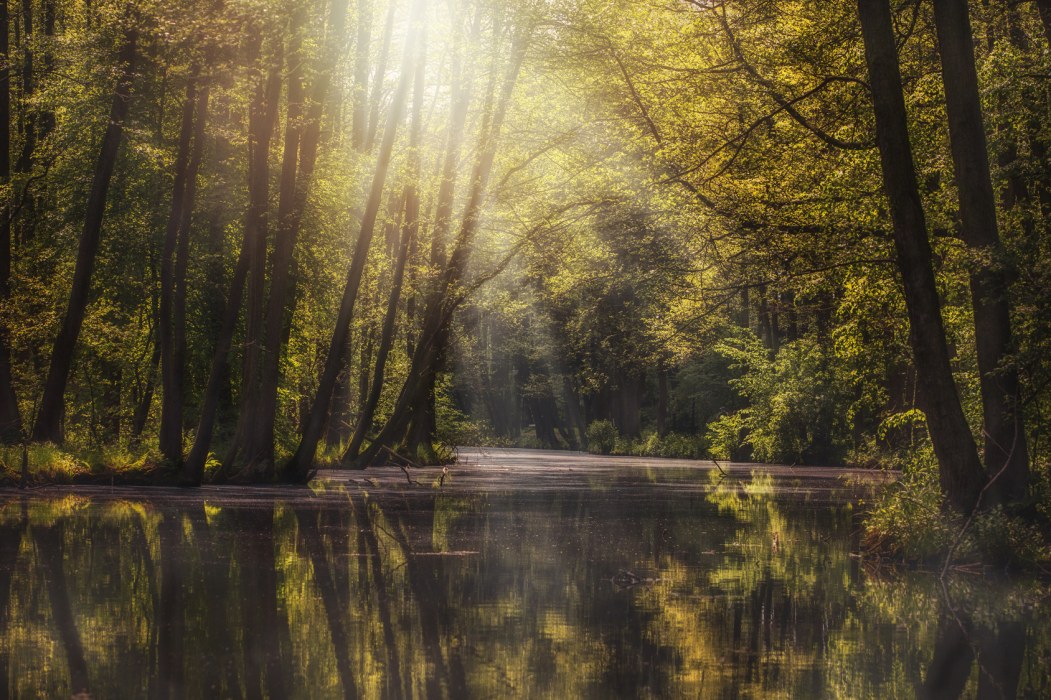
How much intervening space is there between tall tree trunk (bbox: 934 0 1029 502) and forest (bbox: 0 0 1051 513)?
1.5 inches

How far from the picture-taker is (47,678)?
24.4 ft

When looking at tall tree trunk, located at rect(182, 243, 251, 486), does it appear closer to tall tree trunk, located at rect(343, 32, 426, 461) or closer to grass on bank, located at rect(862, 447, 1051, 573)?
tall tree trunk, located at rect(343, 32, 426, 461)

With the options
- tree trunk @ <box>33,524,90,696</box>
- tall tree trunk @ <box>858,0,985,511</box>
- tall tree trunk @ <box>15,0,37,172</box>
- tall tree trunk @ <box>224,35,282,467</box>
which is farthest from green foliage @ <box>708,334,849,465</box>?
tree trunk @ <box>33,524,90,696</box>

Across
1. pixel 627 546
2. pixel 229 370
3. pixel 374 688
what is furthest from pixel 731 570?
pixel 229 370

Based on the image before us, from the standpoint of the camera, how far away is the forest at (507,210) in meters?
16.0

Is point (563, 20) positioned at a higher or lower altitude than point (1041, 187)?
higher

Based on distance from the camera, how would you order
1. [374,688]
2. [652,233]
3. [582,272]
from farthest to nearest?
[582,272] → [652,233] → [374,688]

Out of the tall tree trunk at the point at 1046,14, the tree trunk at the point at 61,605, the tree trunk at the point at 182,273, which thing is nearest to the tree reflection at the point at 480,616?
the tree trunk at the point at 61,605

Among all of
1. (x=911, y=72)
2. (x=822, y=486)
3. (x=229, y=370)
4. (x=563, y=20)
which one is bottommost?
(x=822, y=486)

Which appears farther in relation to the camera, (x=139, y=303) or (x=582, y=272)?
(x=139, y=303)

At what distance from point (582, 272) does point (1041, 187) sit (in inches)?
418

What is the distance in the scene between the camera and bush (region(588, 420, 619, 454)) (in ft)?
263

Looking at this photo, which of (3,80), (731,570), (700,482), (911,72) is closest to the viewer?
(731,570)

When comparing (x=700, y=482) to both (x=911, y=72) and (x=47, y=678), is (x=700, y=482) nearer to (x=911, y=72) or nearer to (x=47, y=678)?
(x=911, y=72)
